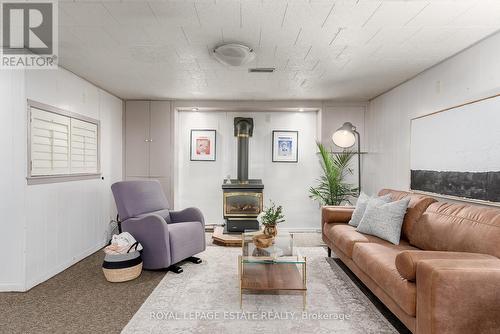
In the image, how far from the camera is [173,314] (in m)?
2.30

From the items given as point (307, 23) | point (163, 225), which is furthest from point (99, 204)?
point (307, 23)

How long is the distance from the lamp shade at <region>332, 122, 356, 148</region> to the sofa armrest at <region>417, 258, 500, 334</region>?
11.0ft

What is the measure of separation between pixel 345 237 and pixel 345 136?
225 centimetres

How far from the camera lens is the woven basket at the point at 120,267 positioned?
9.50ft

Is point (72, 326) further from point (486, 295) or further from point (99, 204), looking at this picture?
point (486, 295)

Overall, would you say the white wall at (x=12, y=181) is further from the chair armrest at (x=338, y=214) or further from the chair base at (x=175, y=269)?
the chair armrest at (x=338, y=214)

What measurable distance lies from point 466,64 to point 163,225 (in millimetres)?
3373

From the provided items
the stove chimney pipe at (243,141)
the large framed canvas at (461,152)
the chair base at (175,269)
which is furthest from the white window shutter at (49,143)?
the large framed canvas at (461,152)

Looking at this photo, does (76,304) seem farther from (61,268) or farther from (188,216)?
(188,216)

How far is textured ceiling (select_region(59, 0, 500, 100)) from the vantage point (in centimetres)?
205

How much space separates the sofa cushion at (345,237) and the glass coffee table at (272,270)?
Answer: 1.81 feet

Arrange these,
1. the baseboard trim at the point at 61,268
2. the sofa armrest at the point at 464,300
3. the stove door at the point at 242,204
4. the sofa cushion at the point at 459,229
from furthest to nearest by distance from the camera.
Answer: the stove door at the point at 242,204 → the baseboard trim at the point at 61,268 → the sofa cushion at the point at 459,229 → the sofa armrest at the point at 464,300

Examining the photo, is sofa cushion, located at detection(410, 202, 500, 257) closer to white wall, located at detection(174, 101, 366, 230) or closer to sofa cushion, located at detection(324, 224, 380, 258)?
sofa cushion, located at detection(324, 224, 380, 258)

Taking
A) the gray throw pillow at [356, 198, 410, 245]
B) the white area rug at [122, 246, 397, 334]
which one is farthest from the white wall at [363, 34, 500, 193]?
the white area rug at [122, 246, 397, 334]
